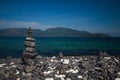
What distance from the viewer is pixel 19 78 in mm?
21094

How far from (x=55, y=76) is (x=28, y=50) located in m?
7.40

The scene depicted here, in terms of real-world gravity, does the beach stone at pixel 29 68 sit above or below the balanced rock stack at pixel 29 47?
below

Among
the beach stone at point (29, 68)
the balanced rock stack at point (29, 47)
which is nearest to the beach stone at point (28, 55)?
the balanced rock stack at point (29, 47)

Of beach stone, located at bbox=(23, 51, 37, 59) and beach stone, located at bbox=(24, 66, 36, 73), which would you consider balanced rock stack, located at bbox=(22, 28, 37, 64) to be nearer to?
beach stone, located at bbox=(23, 51, 37, 59)

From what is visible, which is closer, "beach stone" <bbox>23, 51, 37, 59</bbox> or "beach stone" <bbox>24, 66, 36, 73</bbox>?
"beach stone" <bbox>24, 66, 36, 73</bbox>

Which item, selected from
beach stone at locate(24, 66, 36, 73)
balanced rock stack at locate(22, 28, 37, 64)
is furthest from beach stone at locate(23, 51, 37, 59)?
beach stone at locate(24, 66, 36, 73)

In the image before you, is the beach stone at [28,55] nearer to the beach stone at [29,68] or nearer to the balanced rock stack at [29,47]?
the balanced rock stack at [29,47]

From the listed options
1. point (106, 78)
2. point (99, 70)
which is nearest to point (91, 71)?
point (99, 70)

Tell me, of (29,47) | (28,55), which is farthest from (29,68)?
(29,47)

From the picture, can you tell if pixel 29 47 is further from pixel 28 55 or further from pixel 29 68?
pixel 29 68

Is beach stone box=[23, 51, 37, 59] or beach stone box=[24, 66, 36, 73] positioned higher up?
beach stone box=[23, 51, 37, 59]

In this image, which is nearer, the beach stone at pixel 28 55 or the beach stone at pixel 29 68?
the beach stone at pixel 29 68

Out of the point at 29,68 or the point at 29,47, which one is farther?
the point at 29,47

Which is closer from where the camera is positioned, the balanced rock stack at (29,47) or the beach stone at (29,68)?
the beach stone at (29,68)
